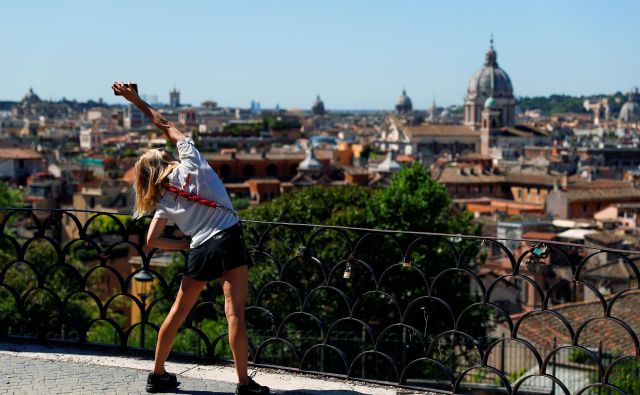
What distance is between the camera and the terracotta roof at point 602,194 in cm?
5191

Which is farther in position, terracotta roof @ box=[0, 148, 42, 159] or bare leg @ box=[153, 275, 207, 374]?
terracotta roof @ box=[0, 148, 42, 159]

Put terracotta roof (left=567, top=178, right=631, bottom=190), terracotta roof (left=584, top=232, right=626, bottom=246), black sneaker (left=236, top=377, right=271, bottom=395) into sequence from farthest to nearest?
1. terracotta roof (left=567, top=178, right=631, bottom=190)
2. terracotta roof (left=584, top=232, right=626, bottom=246)
3. black sneaker (left=236, top=377, right=271, bottom=395)

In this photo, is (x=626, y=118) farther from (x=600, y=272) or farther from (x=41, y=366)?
(x=41, y=366)

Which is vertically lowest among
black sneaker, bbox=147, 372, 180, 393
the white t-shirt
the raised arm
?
black sneaker, bbox=147, 372, 180, 393

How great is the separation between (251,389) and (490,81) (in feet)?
399

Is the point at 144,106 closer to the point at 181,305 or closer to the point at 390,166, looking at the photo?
the point at 181,305

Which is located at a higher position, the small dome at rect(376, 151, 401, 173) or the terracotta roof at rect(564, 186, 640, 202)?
the small dome at rect(376, 151, 401, 173)

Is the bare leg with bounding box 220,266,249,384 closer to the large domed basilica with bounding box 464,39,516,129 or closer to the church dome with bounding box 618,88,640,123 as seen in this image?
the large domed basilica with bounding box 464,39,516,129

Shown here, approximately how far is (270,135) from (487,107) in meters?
27.6

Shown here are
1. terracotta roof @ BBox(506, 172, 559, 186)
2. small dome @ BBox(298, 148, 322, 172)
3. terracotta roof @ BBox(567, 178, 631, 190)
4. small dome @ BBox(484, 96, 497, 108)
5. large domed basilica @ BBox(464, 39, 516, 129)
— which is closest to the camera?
terracotta roof @ BBox(567, 178, 631, 190)

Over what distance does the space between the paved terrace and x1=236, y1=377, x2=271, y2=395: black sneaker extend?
0.62 ft

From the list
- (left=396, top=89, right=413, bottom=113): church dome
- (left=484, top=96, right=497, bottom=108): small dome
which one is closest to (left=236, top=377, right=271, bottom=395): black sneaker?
(left=484, top=96, right=497, bottom=108): small dome

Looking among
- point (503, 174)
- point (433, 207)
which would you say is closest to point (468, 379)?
point (433, 207)

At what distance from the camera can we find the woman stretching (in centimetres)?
415
